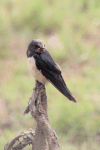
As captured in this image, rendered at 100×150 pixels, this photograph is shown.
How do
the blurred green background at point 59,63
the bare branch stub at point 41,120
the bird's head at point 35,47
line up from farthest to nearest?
the blurred green background at point 59,63
the bird's head at point 35,47
the bare branch stub at point 41,120

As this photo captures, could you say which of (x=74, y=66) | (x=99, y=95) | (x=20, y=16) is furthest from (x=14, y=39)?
(x=99, y=95)

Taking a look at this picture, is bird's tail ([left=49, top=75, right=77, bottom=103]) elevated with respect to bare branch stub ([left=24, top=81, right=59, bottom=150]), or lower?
elevated

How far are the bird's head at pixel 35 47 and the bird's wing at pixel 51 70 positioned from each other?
0.06 metres

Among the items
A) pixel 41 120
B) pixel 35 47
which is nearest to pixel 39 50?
pixel 35 47

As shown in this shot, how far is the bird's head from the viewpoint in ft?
7.88

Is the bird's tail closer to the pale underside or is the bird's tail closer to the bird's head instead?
the pale underside

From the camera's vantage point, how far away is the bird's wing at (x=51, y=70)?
2467 millimetres

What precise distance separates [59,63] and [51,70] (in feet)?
11.5

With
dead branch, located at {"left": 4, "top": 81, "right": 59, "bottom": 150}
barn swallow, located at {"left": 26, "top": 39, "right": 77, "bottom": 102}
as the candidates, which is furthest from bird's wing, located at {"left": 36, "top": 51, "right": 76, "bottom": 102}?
dead branch, located at {"left": 4, "top": 81, "right": 59, "bottom": 150}

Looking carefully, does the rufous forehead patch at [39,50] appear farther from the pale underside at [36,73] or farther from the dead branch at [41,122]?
the dead branch at [41,122]

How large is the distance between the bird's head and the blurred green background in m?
1.58

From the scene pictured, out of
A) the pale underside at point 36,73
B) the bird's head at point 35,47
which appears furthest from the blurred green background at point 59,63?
the bird's head at point 35,47

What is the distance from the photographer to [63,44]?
6.27 meters

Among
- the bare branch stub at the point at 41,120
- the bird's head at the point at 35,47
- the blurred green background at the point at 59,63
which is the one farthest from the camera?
the blurred green background at the point at 59,63
